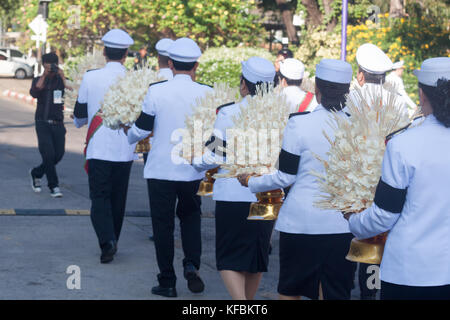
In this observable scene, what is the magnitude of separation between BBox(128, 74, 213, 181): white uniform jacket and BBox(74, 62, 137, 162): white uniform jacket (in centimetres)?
94

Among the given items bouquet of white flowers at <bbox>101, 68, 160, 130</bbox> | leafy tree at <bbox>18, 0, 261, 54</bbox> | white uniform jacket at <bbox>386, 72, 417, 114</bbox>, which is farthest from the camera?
leafy tree at <bbox>18, 0, 261, 54</bbox>

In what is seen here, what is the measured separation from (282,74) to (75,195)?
4.02 meters

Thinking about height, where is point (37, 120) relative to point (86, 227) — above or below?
above

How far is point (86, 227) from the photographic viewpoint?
8750mm

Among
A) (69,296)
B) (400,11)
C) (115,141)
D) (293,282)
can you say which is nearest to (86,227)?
(115,141)

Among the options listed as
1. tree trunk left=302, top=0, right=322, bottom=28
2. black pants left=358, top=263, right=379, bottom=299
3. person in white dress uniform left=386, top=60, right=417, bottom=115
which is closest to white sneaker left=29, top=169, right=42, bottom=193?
person in white dress uniform left=386, top=60, right=417, bottom=115

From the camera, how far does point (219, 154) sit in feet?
17.8

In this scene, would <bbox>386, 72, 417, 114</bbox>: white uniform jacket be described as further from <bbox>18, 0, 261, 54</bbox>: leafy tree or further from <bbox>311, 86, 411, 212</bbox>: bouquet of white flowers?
<bbox>18, 0, 261, 54</bbox>: leafy tree

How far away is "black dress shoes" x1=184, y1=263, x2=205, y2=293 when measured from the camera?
645cm

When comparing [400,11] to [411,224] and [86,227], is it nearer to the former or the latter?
[86,227]

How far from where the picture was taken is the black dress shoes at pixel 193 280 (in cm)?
645

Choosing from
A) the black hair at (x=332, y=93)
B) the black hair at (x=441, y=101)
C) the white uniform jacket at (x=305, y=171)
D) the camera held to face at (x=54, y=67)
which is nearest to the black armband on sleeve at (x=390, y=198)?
the black hair at (x=441, y=101)

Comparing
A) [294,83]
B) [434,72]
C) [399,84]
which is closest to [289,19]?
[399,84]

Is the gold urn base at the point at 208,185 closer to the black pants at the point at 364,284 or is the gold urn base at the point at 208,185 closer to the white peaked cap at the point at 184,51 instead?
the white peaked cap at the point at 184,51
